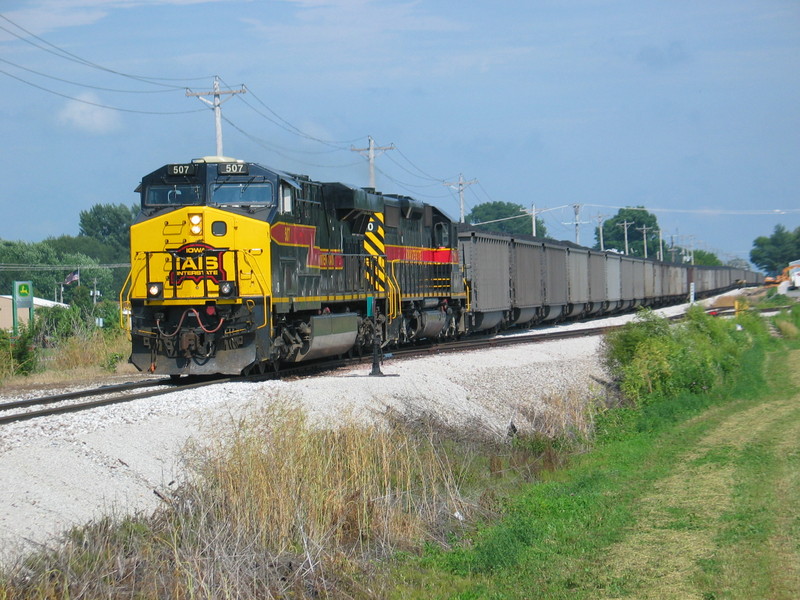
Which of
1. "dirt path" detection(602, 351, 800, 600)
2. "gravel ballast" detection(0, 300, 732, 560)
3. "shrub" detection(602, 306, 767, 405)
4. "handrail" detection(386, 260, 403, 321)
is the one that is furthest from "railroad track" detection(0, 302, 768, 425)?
"dirt path" detection(602, 351, 800, 600)

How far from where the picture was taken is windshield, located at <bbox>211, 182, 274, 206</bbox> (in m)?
15.2

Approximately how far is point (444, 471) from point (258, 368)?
6865mm

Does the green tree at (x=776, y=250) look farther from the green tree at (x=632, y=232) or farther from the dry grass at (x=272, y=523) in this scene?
the dry grass at (x=272, y=523)

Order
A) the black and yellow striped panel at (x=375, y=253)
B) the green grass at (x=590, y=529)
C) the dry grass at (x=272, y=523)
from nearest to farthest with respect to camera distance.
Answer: the dry grass at (x=272, y=523) < the green grass at (x=590, y=529) < the black and yellow striped panel at (x=375, y=253)

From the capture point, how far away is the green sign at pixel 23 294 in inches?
1080

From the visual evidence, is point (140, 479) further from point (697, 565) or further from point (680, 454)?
point (680, 454)

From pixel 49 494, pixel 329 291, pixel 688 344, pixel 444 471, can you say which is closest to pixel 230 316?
pixel 329 291

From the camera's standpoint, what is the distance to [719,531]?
9.15 m

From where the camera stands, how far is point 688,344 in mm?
22312

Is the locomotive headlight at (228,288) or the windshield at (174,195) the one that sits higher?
the windshield at (174,195)


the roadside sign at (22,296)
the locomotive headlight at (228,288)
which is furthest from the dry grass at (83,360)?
the locomotive headlight at (228,288)

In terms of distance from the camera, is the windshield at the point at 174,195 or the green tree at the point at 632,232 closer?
the windshield at the point at 174,195

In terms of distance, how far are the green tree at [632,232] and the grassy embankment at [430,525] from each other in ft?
466

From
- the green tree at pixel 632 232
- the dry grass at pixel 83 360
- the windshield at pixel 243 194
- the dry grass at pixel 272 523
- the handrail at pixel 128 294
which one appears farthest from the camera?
the green tree at pixel 632 232
